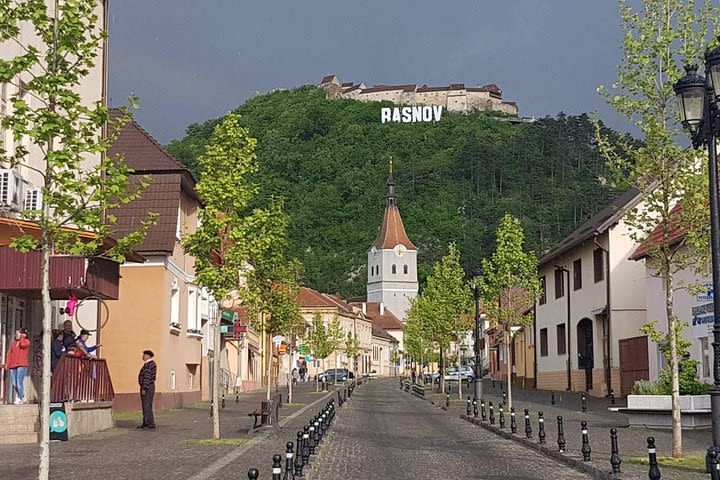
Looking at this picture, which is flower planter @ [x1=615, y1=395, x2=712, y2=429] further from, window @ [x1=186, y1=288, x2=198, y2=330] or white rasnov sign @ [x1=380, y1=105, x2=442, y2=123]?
white rasnov sign @ [x1=380, y1=105, x2=442, y2=123]

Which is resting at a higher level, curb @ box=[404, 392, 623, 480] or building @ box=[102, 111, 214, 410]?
building @ box=[102, 111, 214, 410]

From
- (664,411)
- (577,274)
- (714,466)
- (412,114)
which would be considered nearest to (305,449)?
(714,466)

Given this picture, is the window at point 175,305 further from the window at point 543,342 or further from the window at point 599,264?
the window at point 543,342

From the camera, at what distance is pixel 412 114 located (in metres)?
195

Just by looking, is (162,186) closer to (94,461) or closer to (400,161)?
(94,461)

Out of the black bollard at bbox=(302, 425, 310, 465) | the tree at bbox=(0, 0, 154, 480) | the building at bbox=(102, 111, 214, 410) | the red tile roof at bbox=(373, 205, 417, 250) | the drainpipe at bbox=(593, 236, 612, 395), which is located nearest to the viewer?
the tree at bbox=(0, 0, 154, 480)

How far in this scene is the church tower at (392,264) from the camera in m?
158

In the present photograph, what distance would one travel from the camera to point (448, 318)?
48.2m

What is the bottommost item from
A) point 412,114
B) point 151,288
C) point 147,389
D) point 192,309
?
point 147,389

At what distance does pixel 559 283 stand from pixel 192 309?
21.5 m

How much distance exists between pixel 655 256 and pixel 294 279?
24233 millimetres

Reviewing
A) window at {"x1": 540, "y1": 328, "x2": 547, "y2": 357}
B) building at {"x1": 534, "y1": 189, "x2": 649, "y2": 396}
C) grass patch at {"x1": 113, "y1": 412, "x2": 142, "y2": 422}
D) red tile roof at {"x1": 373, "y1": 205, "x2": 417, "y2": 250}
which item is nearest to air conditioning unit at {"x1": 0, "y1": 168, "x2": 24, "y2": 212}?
grass patch at {"x1": 113, "y1": 412, "x2": 142, "y2": 422}

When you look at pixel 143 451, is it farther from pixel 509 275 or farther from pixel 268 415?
pixel 509 275

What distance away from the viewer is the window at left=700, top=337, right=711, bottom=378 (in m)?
30.2
